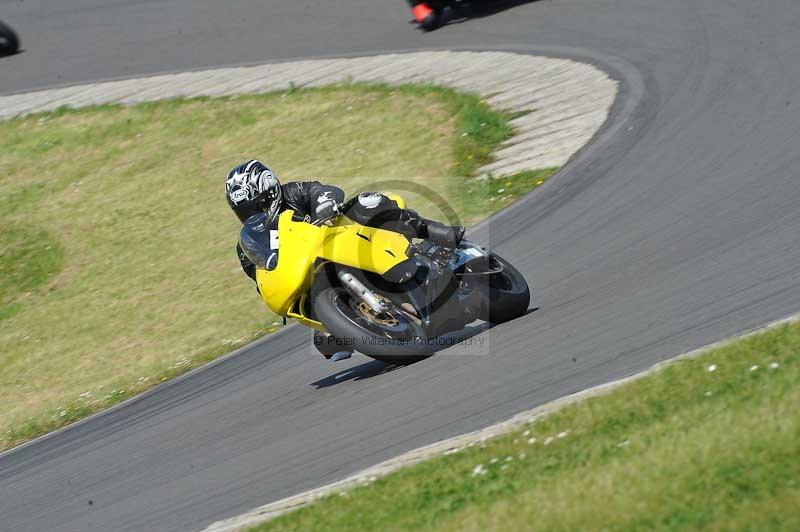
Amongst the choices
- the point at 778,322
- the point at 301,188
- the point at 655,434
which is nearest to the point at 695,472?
the point at 655,434

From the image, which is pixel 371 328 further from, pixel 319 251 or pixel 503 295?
pixel 503 295

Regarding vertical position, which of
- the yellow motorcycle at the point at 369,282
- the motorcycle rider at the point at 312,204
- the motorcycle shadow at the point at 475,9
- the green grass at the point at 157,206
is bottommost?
the green grass at the point at 157,206

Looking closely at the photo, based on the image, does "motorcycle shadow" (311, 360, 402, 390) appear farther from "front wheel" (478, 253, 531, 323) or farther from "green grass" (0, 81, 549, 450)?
"green grass" (0, 81, 549, 450)

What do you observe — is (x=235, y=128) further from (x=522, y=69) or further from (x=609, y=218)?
(x=609, y=218)

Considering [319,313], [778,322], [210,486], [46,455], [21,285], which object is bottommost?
[21,285]

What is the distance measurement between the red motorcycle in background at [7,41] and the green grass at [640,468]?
18160mm

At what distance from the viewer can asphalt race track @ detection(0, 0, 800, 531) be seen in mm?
6969

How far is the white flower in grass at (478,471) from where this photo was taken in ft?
18.4

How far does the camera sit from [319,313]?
7660 millimetres

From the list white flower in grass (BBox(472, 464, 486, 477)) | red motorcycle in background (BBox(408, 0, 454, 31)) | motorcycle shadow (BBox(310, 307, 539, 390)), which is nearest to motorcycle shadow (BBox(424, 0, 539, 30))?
red motorcycle in background (BBox(408, 0, 454, 31))

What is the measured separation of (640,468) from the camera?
4945 millimetres

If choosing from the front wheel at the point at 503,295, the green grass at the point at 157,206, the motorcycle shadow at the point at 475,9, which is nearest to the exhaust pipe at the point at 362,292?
the front wheel at the point at 503,295

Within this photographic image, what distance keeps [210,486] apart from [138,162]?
35.0 feet

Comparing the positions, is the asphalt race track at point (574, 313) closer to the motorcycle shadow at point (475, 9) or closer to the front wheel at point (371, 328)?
the front wheel at point (371, 328)
